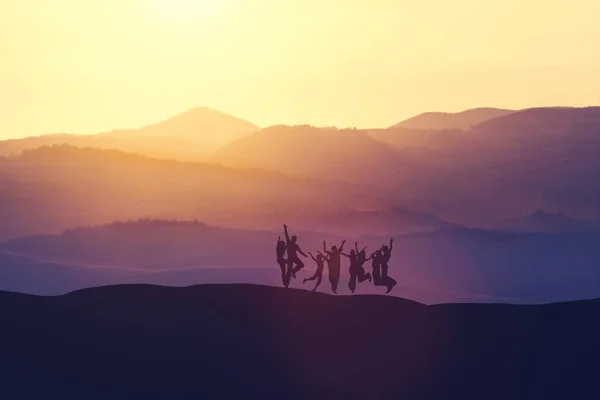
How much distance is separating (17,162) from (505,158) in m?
39.6

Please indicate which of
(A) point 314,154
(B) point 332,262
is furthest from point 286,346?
(A) point 314,154

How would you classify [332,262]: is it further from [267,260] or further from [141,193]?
[141,193]

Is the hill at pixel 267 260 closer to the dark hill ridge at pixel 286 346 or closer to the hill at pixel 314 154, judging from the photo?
the hill at pixel 314 154

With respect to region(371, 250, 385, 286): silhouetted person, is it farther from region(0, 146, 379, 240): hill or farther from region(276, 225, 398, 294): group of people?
region(0, 146, 379, 240): hill

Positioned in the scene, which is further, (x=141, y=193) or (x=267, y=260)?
(x=141, y=193)

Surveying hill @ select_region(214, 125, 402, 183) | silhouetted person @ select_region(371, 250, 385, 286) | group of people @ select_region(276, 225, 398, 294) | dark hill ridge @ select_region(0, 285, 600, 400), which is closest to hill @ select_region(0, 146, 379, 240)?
hill @ select_region(214, 125, 402, 183)

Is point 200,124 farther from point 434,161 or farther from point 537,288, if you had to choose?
point 537,288

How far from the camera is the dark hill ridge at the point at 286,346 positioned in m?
26.3

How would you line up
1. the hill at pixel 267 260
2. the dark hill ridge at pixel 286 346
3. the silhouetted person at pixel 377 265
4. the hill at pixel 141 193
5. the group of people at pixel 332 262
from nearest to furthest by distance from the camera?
the dark hill ridge at pixel 286 346
the group of people at pixel 332 262
the silhouetted person at pixel 377 265
the hill at pixel 267 260
the hill at pixel 141 193

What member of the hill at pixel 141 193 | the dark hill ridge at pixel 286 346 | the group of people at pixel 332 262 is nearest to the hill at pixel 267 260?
the hill at pixel 141 193

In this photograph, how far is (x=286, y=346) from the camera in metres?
28.7

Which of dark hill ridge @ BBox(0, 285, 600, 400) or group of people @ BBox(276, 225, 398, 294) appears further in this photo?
group of people @ BBox(276, 225, 398, 294)

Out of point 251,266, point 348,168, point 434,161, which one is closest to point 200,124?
point 348,168

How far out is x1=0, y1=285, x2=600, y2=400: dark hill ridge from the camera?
26266 millimetres
